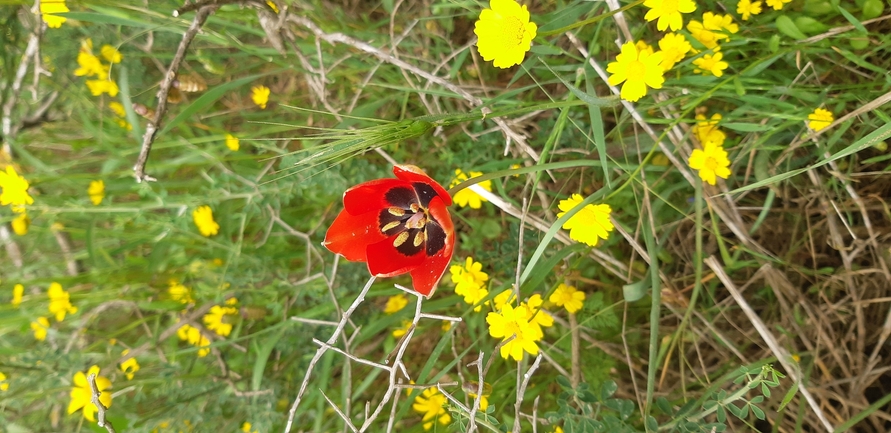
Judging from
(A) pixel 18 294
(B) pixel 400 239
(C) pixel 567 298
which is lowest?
(A) pixel 18 294

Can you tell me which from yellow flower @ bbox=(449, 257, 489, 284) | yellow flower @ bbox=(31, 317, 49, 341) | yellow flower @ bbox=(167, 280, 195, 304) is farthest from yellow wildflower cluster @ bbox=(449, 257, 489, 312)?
yellow flower @ bbox=(31, 317, 49, 341)

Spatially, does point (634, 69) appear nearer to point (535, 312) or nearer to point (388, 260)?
point (535, 312)

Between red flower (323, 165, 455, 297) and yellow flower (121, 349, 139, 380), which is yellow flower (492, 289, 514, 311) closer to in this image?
red flower (323, 165, 455, 297)

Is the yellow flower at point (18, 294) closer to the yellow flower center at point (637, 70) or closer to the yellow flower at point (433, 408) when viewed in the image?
the yellow flower at point (433, 408)

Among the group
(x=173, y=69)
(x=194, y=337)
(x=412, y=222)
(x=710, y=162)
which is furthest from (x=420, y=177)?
(x=194, y=337)

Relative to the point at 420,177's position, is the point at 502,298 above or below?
below

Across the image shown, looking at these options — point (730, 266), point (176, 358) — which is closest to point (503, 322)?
point (730, 266)

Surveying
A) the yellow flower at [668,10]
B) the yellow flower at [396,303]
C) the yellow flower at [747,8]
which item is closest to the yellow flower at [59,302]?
the yellow flower at [396,303]
